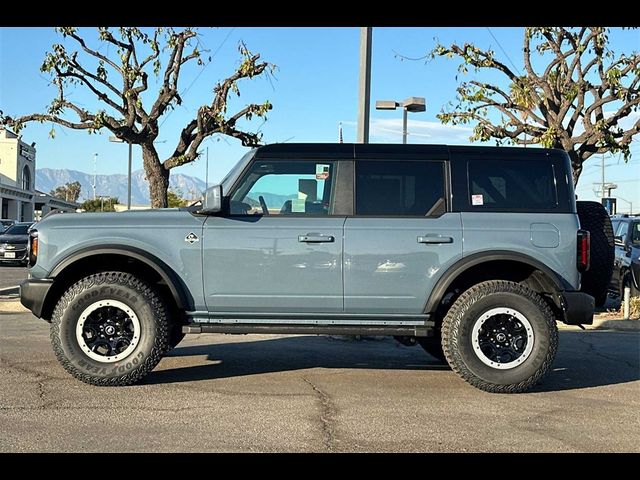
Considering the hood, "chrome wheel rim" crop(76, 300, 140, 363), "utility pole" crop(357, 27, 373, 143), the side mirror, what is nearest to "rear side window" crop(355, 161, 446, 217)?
the side mirror

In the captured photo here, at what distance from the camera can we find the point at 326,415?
5.54 metres

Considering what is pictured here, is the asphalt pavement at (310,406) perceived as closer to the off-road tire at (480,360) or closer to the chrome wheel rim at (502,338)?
the off-road tire at (480,360)

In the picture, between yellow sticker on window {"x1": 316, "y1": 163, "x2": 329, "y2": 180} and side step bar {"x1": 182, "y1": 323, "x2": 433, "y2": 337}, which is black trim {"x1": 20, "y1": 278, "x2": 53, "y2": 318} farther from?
yellow sticker on window {"x1": 316, "y1": 163, "x2": 329, "y2": 180}

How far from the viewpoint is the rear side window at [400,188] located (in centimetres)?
659

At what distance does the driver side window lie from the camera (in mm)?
6586

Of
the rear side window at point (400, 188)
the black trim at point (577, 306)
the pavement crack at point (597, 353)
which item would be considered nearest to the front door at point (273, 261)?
the rear side window at point (400, 188)

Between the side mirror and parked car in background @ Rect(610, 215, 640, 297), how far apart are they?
906cm

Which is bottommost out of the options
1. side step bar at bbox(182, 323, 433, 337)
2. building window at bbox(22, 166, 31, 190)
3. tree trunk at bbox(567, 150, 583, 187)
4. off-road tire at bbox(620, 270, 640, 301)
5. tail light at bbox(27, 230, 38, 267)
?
off-road tire at bbox(620, 270, 640, 301)

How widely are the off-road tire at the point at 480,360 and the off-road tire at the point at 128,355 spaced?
8.61ft

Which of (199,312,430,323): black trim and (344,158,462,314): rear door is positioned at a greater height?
(344,158,462,314): rear door

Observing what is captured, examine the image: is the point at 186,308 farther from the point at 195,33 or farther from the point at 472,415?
the point at 195,33

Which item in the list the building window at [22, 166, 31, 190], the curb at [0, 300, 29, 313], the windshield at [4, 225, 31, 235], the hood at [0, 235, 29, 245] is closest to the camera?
the curb at [0, 300, 29, 313]

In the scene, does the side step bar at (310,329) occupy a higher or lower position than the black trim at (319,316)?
lower
